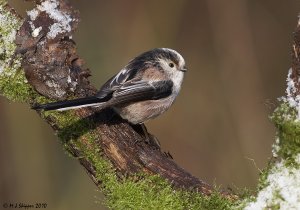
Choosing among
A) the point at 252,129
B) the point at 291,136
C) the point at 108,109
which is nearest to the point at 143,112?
the point at 108,109

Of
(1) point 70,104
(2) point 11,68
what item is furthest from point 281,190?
(2) point 11,68

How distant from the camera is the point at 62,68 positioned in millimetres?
3438

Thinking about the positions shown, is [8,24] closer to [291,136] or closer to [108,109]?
[108,109]

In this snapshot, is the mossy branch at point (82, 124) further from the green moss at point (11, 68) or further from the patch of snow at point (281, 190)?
the patch of snow at point (281, 190)

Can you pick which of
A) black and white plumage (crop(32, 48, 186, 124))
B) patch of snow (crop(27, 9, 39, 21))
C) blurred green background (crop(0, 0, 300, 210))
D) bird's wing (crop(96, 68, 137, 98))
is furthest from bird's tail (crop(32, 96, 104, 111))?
blurred green background (crop(0, 0, 300, 210))

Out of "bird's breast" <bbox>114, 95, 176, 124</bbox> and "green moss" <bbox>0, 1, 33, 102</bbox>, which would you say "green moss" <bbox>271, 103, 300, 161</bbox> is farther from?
"green moss" <bbox>0, 1, 33, 102</bbox>

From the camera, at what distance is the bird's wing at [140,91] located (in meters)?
3.71

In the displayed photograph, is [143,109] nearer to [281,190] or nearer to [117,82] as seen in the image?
[117,82]

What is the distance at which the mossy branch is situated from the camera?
2803mm

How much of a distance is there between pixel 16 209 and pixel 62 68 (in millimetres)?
2471

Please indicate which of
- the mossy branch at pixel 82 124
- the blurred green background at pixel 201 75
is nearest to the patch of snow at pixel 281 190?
the mossy branch at pixel 82 124

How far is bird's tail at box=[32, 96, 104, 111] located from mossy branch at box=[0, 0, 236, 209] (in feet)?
0.44

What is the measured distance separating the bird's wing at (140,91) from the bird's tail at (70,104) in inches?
11.1

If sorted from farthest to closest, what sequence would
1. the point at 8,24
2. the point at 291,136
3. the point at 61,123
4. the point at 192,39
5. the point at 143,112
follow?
the point at 192,39 < the point at 143,112 < the point at 8,24 < the point at 61,123 < the point at 291,136
